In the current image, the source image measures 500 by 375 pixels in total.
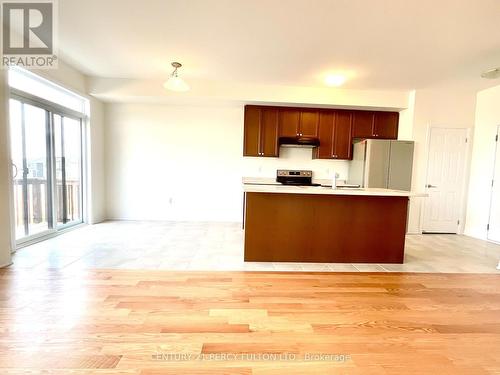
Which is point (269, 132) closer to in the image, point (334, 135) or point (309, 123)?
point (309, 123)

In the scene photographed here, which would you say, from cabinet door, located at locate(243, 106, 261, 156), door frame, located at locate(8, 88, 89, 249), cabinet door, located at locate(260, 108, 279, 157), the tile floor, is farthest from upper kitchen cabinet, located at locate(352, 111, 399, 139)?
door frame, located at locate(8, 88, 89, 249)

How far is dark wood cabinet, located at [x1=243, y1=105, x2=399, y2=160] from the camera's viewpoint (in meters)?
5.01

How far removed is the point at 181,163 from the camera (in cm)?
536

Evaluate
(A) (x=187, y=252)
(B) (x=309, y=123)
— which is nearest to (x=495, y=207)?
(B) (x=309, y=123)

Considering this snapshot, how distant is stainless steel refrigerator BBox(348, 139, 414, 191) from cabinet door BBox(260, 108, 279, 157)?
1.68m

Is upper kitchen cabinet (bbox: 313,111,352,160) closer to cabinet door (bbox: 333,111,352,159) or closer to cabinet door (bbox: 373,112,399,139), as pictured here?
cabinet door (bbox: 333,111,352,159)

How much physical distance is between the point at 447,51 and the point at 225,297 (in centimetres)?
390

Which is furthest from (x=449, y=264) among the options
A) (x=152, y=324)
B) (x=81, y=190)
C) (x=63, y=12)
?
(x=81, y=190)

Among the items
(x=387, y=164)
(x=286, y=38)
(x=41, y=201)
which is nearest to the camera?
(x=286, y=38)

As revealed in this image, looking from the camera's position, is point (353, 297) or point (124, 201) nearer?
point (353, 297)

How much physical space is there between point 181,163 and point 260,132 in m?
1.76

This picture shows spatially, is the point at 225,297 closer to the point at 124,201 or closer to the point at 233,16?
the point at 233,16

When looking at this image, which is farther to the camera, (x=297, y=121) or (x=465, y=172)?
(x=297, y=121)

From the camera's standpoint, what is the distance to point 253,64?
379 centimetres
